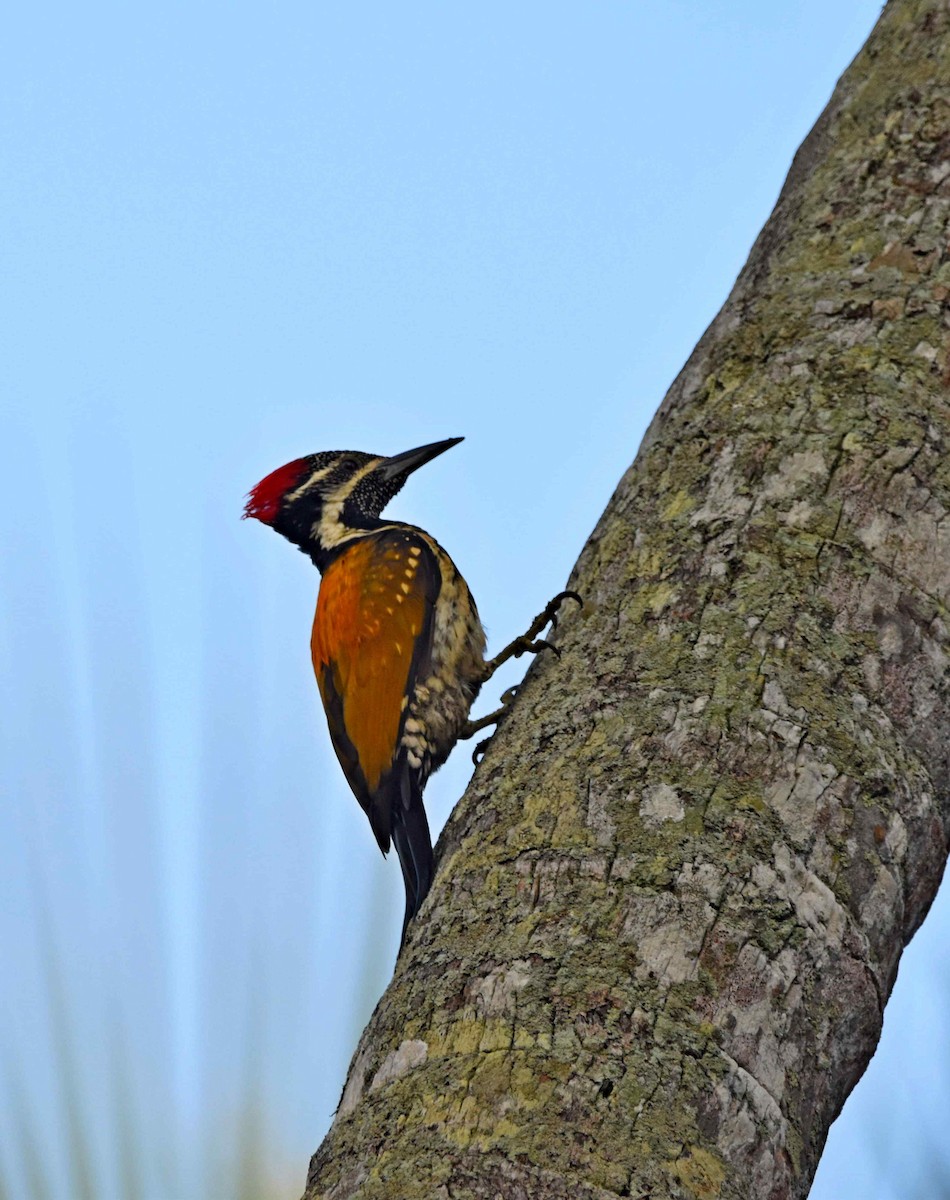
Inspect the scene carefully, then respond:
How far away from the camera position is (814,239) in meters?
2.75

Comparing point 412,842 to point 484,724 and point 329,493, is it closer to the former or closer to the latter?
point 484,724

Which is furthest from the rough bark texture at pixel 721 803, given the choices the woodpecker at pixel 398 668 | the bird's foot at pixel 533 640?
Result: the woodpecker at pixel 398 668

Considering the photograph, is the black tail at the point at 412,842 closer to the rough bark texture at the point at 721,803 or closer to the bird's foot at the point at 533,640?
the bird's foot at the point at 533,640

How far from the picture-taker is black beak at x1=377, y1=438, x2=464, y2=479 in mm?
4988

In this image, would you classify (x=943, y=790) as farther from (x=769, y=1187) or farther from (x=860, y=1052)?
(x=769, y=1187)

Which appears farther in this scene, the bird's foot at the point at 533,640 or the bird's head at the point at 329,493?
the bird's head at the point at 329,493

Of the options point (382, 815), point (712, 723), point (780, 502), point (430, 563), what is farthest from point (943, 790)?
point (430, 563)

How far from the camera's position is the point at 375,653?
4.16 metres

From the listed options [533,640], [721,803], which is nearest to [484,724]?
[533,640]

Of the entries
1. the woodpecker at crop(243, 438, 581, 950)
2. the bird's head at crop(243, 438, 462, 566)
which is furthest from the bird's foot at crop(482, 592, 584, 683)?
the bird's head at crop(243, 438, 462, 566)

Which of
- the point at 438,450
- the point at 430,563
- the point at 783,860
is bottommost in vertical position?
the point at 783,860

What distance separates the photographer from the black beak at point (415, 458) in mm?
4988

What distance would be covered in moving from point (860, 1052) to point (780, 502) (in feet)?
2.83

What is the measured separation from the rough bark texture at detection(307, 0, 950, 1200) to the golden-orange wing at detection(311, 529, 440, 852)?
1.59m
